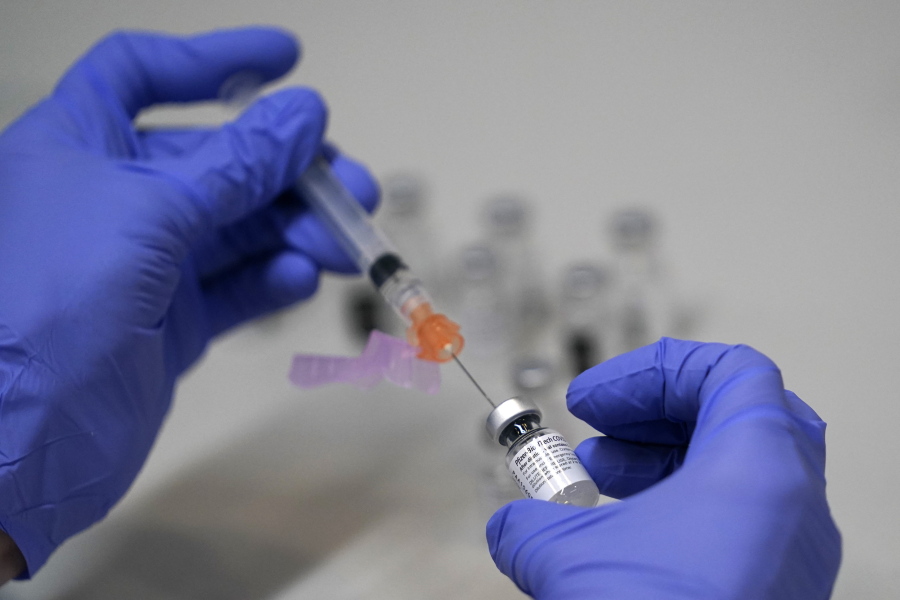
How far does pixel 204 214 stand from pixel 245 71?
1.13 feet

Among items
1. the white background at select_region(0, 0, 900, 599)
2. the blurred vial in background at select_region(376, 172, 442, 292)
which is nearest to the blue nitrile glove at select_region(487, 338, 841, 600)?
the white background at select_region(0, 0, 900, 599)

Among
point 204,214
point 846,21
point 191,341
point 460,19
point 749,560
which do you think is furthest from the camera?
point 460,19

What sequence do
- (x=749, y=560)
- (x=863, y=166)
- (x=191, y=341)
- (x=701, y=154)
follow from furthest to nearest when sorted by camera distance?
(x=701, y=154) < (x=863, y=166) < (x=191, y=341) < (x=749, y=560)

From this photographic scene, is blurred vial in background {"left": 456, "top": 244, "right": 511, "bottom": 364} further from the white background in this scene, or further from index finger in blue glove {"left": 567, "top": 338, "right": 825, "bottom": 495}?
index finger in blue glove {"left": 567, "top": 338, "right": 825, "bottom": 495}

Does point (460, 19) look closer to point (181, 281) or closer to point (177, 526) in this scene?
point (181, 281)

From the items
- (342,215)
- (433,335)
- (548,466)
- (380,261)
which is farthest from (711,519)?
(342,215)

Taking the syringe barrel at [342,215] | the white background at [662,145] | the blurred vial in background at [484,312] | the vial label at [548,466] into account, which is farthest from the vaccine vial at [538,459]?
the blurred vial in background at [484,312]

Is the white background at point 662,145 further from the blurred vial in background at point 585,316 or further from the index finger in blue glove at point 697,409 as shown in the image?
the index finger in blue glove at point 697,409

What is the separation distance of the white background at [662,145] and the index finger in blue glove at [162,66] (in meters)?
0.54

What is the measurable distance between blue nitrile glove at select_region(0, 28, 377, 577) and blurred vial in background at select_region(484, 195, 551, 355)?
1.16 feet

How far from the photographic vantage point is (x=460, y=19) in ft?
7.86

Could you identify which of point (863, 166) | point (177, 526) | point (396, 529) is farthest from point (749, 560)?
point (863, 166)

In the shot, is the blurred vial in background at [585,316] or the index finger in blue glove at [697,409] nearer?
the index finger in blue glove at [697,409]

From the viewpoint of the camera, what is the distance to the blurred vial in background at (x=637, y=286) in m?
1.61
